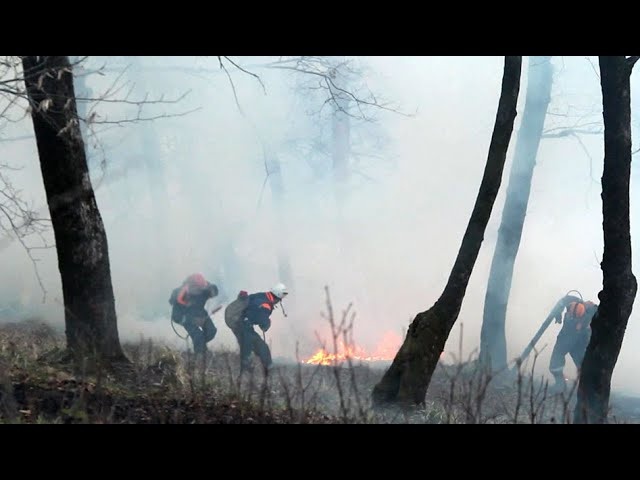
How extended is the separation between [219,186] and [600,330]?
45.9ft

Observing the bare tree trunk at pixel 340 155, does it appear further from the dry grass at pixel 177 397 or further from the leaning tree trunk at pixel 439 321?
the leaning tree trunk at pixel 439 321

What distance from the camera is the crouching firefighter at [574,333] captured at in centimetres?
1002

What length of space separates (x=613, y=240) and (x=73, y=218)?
4850mm

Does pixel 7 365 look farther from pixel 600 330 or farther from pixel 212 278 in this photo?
pixel 212 278

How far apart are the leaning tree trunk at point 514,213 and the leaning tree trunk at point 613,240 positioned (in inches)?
212

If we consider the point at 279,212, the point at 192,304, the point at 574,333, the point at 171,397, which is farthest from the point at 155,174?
the point at 171,397

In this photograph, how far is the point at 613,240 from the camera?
6090mm

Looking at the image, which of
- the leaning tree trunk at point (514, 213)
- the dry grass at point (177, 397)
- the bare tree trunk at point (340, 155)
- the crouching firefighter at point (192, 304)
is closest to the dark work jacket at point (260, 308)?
the crouching firefighter at point (192, 304)

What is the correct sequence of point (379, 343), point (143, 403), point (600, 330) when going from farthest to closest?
point (379, 343), point (600, 330), point (143, 403)

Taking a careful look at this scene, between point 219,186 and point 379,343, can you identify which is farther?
point 219,186

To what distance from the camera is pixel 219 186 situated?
1892 cm

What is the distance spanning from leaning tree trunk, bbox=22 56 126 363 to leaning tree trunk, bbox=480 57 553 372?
23.3ft
